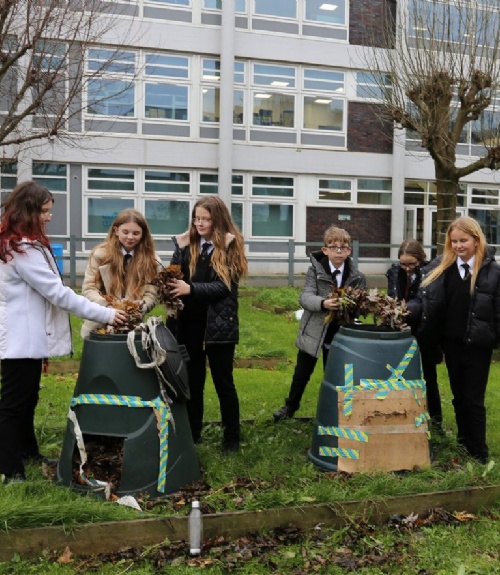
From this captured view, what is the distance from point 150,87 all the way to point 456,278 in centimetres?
2075

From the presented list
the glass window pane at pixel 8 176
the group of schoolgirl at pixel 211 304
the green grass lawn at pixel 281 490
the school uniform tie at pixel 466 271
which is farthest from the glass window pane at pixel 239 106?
the school uniform tie at pixel 466 271

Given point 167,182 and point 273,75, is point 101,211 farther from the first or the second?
point 273,75

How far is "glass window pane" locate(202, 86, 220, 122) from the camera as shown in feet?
82.3

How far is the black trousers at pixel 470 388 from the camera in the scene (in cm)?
541

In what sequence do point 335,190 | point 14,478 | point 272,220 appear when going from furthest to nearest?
1. point 335,190
2. point 272,220
3. point 14,478

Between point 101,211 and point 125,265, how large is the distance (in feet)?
63.5

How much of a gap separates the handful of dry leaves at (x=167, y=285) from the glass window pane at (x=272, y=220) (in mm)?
20818

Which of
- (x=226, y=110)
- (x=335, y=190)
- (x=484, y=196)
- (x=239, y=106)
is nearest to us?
(x=226, y=110)

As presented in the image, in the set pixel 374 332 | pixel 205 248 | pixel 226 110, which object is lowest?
pixel 374 332

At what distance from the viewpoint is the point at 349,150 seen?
86.9ft

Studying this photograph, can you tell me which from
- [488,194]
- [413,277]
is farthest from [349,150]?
[413,277]

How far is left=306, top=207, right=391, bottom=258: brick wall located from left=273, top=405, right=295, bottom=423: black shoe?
19.7 meters

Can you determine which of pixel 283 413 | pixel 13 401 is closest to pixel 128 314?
pixel 13 401

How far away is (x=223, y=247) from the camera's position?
546 cm
